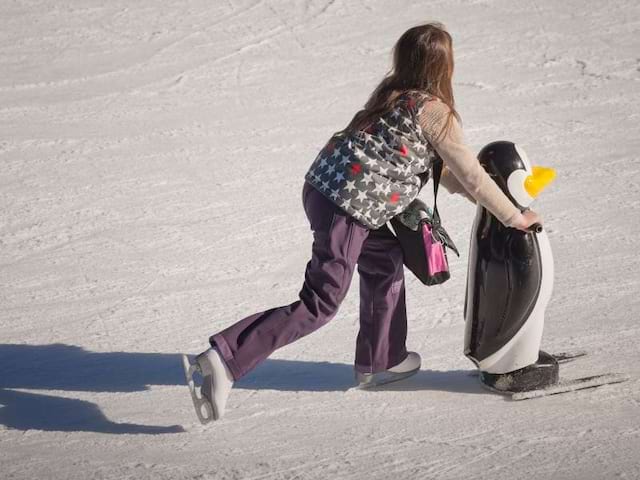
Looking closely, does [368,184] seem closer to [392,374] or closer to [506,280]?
[506,280]

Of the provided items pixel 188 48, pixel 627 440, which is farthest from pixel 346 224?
pixel 188 48

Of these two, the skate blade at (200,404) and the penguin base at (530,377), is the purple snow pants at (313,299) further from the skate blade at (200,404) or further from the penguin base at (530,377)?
the penguin base at (530,377)

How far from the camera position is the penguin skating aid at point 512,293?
366 centimetres

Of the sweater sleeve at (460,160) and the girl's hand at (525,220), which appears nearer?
the sweater sleeve at (460,160)

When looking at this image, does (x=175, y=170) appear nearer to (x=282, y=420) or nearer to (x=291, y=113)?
(x=291, y=113)

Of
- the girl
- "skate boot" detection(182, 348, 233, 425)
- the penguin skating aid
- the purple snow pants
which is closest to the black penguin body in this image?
the penguin skating aid

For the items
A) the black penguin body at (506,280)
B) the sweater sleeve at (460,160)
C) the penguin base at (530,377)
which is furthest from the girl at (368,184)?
the penguin base at (530,377)

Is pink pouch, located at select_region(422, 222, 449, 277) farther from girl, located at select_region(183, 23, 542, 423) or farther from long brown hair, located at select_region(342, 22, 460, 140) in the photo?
long brown hair, located at select_region(342, 22, 460, 140)

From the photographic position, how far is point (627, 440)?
3.45 m

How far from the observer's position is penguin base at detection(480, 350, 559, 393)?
150 inches

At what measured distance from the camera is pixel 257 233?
5.66m

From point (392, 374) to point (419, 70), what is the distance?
1.17 metres

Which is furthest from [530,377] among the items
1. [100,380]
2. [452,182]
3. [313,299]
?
[100,380]

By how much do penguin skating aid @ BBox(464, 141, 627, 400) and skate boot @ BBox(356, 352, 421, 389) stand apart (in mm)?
234
